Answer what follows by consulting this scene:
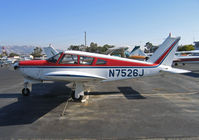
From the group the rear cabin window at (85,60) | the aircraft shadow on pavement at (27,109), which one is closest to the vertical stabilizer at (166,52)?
the rear cabin window at (85,60)

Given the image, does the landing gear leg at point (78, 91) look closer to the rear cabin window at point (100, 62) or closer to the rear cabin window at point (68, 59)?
the rear cabin window at point (68, 59)

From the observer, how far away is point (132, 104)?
6305 mm

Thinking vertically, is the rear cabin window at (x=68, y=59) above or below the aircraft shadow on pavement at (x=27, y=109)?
above

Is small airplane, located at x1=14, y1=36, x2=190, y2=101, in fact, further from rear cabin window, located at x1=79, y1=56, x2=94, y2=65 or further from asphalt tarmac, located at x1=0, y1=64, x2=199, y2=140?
asphalt tarmac, located at x1=0, y1=64, x2=199, y2=140

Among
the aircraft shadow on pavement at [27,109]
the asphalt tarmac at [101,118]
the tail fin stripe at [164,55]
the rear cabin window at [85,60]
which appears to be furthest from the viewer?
the tail fin stripe at [164,55]

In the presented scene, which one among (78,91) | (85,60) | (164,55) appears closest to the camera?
(78,91)

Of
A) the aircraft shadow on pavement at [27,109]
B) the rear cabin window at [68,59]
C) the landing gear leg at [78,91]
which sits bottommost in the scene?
the aircraft shadow on pavement at [27,109]

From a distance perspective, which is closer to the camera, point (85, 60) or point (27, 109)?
point (27, 109)

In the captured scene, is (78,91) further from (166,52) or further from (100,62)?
(166,52)

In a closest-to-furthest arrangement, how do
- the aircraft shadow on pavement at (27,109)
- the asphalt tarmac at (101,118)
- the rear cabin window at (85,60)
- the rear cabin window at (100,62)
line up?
the asphalt tarmac at (101,118) → the aircraft shadow on pavement at (27,109) → the rear cabin window at (85,60) → the rear cabin window at (100,62)

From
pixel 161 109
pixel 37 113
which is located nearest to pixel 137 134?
pixel 161 109

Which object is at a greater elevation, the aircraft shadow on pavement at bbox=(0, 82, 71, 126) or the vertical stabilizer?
the vertical stabilizer

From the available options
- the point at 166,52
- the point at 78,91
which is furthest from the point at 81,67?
the point at 166,52

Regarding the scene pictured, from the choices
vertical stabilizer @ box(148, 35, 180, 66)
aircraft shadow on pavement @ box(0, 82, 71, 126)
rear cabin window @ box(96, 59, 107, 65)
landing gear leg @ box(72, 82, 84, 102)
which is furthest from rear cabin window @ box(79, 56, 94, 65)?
vertical stabilizer @ box(148, 35, 180, 66)
